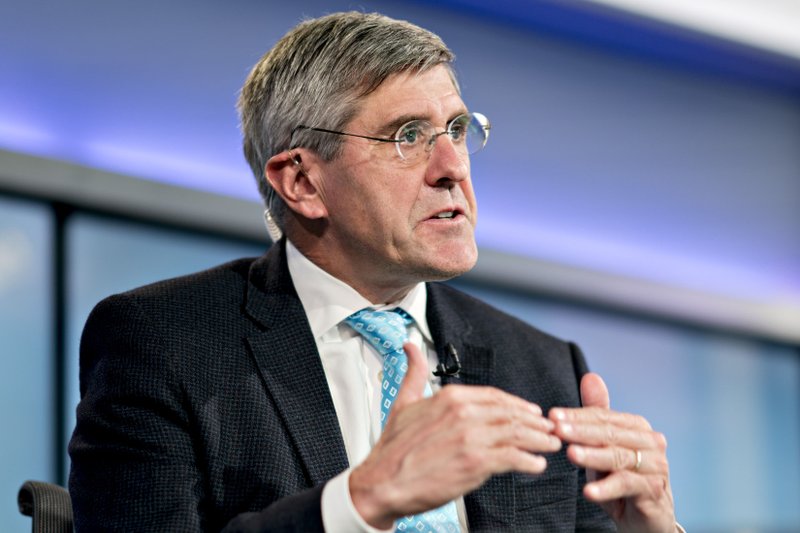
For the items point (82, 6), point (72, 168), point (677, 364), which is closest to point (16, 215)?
point (72, 168)

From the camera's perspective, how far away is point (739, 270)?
5352mm

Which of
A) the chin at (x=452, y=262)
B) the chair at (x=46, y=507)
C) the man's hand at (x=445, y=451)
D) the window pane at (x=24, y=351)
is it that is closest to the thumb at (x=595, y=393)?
the man's hand at (x=445, y=451)

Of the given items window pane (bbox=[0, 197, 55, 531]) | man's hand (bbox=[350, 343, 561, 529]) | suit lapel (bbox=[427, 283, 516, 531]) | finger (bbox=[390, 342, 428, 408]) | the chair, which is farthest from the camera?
window pane (bbox=[0, 197, 55, 531])

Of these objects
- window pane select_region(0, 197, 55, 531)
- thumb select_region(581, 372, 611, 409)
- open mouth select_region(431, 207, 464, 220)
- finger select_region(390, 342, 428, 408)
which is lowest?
window pane select_region(0, 197, 55, 531)

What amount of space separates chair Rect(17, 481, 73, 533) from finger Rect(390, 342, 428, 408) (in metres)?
0.67

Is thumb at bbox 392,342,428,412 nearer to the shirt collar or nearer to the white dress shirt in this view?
the white dress shirt

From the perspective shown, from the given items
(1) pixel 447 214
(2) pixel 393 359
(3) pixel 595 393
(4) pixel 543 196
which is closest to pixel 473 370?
(2) pixel 393 359

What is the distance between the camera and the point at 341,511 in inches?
62.6

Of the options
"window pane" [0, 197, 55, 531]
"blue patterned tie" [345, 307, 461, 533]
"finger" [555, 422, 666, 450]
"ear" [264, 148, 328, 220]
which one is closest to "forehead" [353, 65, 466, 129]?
"ear" [264, 148, 328, 220]

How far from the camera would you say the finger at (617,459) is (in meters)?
1.67

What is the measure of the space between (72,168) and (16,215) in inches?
10.2

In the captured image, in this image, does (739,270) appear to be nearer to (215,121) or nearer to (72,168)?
(215,121)

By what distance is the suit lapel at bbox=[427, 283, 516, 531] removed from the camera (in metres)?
2.02

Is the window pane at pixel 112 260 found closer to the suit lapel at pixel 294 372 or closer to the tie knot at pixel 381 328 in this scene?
the suit lapel at pixel 294 372
